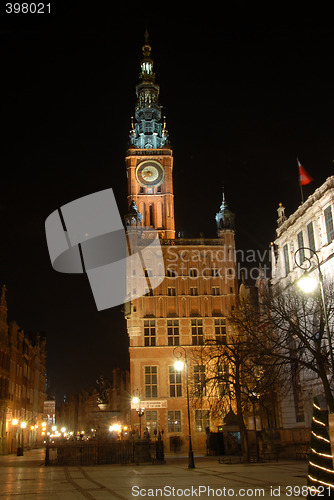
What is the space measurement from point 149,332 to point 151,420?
10.2 meters

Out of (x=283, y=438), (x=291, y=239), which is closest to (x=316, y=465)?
(x=283, y=438)

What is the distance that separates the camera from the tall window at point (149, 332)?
65.1m

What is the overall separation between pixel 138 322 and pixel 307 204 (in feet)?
88.5

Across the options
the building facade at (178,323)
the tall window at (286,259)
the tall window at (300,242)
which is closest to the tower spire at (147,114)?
the building facade at (178,323)

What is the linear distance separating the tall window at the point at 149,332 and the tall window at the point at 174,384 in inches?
154

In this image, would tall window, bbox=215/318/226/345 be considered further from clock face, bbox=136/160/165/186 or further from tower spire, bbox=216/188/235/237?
clock face, bbox=136/160/165/186

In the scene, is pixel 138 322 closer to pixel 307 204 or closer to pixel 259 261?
pixel 259 261

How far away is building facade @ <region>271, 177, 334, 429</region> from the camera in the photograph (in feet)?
141

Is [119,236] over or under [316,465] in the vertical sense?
over

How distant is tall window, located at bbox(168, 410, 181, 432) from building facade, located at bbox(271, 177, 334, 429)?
1371 cm

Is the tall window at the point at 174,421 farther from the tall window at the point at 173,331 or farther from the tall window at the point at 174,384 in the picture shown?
the tall window at the point at 173,331

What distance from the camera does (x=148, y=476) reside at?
26.0 metres

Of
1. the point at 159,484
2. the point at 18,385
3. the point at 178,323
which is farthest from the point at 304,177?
the point at 18,385

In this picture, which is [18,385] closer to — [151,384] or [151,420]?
[151,384]
